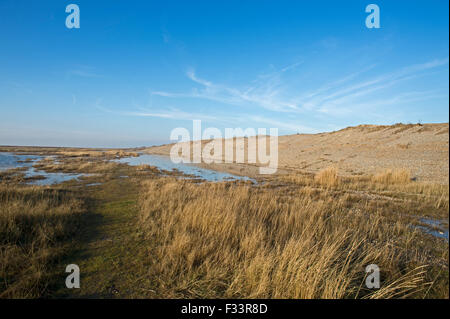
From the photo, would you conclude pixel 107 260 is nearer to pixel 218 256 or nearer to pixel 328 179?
pixel 218 256

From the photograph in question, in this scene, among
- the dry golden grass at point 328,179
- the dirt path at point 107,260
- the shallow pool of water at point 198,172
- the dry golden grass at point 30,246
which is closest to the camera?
the dry golden grass at point 30,246

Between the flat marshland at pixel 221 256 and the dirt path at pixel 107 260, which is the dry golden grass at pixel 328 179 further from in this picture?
the dirt path at pixel 107 260

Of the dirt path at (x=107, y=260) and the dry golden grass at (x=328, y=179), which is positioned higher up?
the dry golden grass at (x=328, y=179)

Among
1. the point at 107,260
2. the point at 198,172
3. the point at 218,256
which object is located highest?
the point at 218,256

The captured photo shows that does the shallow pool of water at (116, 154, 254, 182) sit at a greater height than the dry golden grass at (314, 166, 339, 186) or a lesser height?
lesser

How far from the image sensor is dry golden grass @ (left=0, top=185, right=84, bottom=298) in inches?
110

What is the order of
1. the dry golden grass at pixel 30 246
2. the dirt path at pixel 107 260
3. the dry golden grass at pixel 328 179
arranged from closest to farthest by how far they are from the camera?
the dry golden grass at pixel 30 246 → the dirt path at pixel 107 260 → the dry golden grass at pixel 328 179

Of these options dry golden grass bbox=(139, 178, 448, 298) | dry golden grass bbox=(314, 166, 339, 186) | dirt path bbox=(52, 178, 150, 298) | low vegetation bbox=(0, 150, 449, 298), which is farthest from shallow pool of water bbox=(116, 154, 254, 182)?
dry golden grass bbox=(139, 178, 448, 298)

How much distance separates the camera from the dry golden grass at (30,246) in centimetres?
279

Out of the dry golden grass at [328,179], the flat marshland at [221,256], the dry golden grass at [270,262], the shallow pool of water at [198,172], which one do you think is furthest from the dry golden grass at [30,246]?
the dry golden grass at [328,179]

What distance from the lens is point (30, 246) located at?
3.97 m

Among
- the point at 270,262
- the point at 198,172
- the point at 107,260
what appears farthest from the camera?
the point at 198,172

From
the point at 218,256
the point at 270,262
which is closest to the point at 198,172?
the point at 218,256

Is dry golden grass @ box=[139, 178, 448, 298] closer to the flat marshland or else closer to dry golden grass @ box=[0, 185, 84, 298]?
the flat marshland
